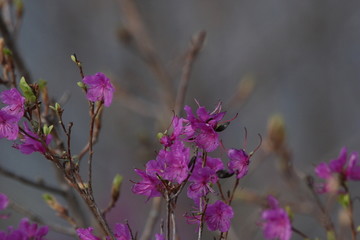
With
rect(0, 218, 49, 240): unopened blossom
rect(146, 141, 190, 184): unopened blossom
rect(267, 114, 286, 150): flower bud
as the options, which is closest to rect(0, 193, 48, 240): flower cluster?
rect(0, 218, 49, 240): unopened blossom

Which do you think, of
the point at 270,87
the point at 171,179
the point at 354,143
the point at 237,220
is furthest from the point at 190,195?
the point at 270,87

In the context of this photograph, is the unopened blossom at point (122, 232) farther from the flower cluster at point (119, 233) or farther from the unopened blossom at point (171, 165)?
the unopened blossom at point (171, 165)

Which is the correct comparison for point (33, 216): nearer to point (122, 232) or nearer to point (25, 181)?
point (25, 181)

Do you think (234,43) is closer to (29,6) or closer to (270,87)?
(270,87)

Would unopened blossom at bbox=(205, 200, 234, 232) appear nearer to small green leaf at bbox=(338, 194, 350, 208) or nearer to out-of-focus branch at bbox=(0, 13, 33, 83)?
small green leaf at bbox=(338, 194, 350, 208)

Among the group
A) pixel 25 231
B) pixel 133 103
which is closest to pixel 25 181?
pixel 25 231

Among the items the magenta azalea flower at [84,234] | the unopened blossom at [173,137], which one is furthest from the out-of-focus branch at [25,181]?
the unopened blossom at [173,137]
